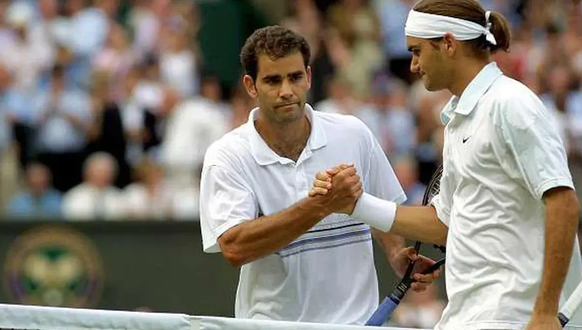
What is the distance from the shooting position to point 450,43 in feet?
19.4

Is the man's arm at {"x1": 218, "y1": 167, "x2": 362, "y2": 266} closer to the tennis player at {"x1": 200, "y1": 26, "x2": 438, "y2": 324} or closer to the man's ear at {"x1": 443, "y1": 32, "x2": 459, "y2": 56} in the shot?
the tennis player at {"x1": 200, "y1": 26, "x2": 438, "y2": 324}

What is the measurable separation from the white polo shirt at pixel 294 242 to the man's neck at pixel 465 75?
1227mm

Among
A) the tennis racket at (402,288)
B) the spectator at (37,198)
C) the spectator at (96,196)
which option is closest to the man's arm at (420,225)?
the tennis racket at (402,288)

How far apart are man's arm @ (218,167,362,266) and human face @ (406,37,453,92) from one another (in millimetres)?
690

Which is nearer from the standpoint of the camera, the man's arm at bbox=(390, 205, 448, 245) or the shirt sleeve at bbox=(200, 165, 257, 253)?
the man's arm at bbox=(390, 205, 448, 245)

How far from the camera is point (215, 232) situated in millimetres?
Result: 6816

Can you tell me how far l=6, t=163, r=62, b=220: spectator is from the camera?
554 inches

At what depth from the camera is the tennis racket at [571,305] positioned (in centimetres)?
560

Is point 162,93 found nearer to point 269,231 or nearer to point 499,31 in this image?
point 269,231

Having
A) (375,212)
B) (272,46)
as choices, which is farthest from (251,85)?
(375,212)

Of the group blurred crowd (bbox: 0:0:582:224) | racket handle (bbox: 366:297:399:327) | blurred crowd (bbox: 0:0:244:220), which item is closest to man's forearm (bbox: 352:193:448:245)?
racket handle (bbox: 366:297:399:327)

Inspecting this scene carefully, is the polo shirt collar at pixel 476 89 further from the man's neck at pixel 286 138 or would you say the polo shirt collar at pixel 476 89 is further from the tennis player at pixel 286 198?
the man's neck at pixel 286 138

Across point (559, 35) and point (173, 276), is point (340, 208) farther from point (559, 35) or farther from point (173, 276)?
point (559, 35)

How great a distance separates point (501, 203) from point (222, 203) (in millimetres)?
1520
